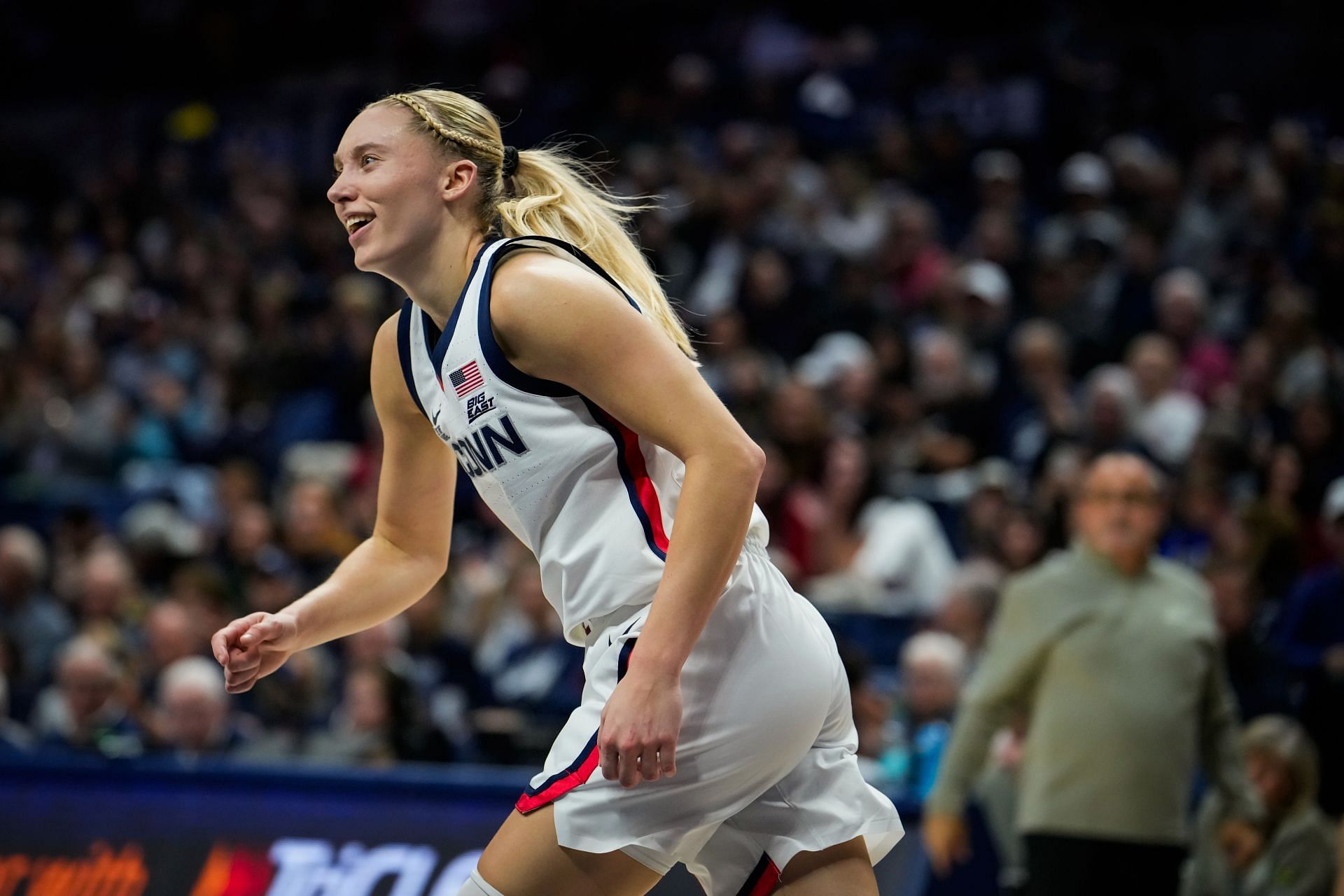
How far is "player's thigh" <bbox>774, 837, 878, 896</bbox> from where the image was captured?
8.65 feet

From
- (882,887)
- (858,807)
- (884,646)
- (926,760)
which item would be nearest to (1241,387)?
(884,646)

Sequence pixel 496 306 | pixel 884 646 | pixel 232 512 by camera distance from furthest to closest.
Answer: pixel 232 512 < pixel 884 646 < pixel 496 306

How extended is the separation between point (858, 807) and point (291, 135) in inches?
505

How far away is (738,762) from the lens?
8.31 feet

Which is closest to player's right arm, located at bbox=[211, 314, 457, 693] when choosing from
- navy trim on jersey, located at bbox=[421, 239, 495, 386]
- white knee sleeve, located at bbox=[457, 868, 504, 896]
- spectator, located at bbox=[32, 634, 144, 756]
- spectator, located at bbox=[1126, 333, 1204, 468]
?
navy trim on jersey, located at bbox=[421, 239, 495, 386]

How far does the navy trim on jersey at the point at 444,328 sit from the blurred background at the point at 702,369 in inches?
45.6

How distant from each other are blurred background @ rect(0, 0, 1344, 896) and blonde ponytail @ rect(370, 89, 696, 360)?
3.25ft

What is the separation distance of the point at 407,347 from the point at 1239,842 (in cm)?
347

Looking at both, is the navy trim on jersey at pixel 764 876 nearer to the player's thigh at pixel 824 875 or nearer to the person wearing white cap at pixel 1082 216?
the player's thigh at pixel 824 875

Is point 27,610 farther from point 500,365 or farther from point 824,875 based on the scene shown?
point 824,875

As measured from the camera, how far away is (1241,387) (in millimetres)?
8078

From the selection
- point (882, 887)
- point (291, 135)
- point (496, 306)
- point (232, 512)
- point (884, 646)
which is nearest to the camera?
point (496, 306)

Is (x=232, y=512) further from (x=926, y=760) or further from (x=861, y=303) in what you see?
(x=926, y=760)

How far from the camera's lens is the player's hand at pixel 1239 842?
516 cm
